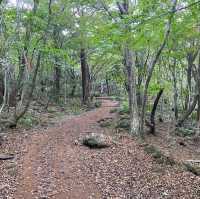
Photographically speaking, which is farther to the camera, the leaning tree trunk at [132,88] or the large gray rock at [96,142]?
the leaning tree trunk at [132,88]

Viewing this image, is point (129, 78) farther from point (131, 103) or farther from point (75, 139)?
point (75, 139)

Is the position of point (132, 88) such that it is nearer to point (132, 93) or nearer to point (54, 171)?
point (132, 93)

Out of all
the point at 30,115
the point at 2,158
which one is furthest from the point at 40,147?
the point at 30,115

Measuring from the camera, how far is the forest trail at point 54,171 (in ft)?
30.4

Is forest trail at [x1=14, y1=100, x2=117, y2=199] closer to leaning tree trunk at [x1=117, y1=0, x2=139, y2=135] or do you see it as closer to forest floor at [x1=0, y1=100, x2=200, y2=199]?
forest floor at [x1=0, y1=100, x2=200, y2=199]

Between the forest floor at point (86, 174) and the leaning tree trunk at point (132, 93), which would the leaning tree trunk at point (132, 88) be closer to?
the leaning tree trunk at point (132, 93)

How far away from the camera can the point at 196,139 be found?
66.1 ft

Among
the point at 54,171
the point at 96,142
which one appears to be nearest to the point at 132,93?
the point at 96,142

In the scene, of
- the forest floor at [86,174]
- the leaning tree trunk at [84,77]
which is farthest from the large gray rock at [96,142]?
the leaning tree trunk at [84,77]

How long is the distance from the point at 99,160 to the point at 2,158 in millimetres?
3819

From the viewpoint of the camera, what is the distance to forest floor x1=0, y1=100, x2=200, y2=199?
367 inches

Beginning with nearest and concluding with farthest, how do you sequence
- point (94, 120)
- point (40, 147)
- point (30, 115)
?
point (40, 147)
point (30, 115)
point (94, 120)

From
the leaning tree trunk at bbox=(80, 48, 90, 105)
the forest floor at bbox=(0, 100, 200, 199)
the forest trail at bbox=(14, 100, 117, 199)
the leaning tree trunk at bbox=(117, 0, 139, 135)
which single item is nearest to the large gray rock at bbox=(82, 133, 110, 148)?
the forest floor at bbox=(0, 100, 200, 199)

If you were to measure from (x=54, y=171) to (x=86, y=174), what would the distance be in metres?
1.12
